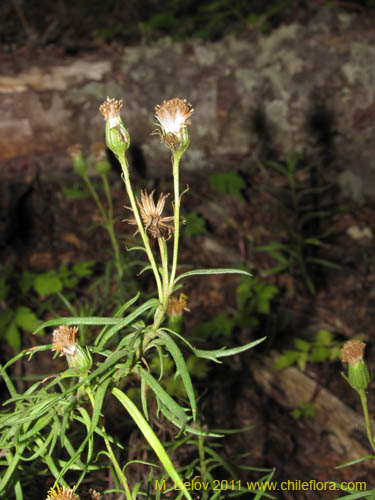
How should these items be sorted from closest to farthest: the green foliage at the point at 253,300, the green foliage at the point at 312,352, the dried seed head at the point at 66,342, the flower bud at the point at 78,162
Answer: the dried seed head at the point at 66,342, the flower bud at the point at 78,162, the green foliage at the point at 312,352, the green foliage at the point at 253,300

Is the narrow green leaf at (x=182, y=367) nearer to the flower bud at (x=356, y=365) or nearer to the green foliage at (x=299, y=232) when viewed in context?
the flower bud at (x=356, y=365)

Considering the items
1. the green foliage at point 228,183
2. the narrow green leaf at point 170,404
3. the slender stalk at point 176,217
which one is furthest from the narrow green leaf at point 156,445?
the green foliage at point 228,183

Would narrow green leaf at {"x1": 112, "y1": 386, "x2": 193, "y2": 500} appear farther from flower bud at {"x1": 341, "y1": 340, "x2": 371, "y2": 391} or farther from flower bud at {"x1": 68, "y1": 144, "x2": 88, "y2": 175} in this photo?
flower bud at {"x1": 68, "y1": 144, "x2": 88, "y2": 175}

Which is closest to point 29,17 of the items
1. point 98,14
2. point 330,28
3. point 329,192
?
point 98,14

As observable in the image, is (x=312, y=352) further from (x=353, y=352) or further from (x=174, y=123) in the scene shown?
(x=174, y=123)

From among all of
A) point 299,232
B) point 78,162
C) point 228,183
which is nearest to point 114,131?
point 78,162

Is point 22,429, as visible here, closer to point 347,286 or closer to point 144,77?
point 347,286
